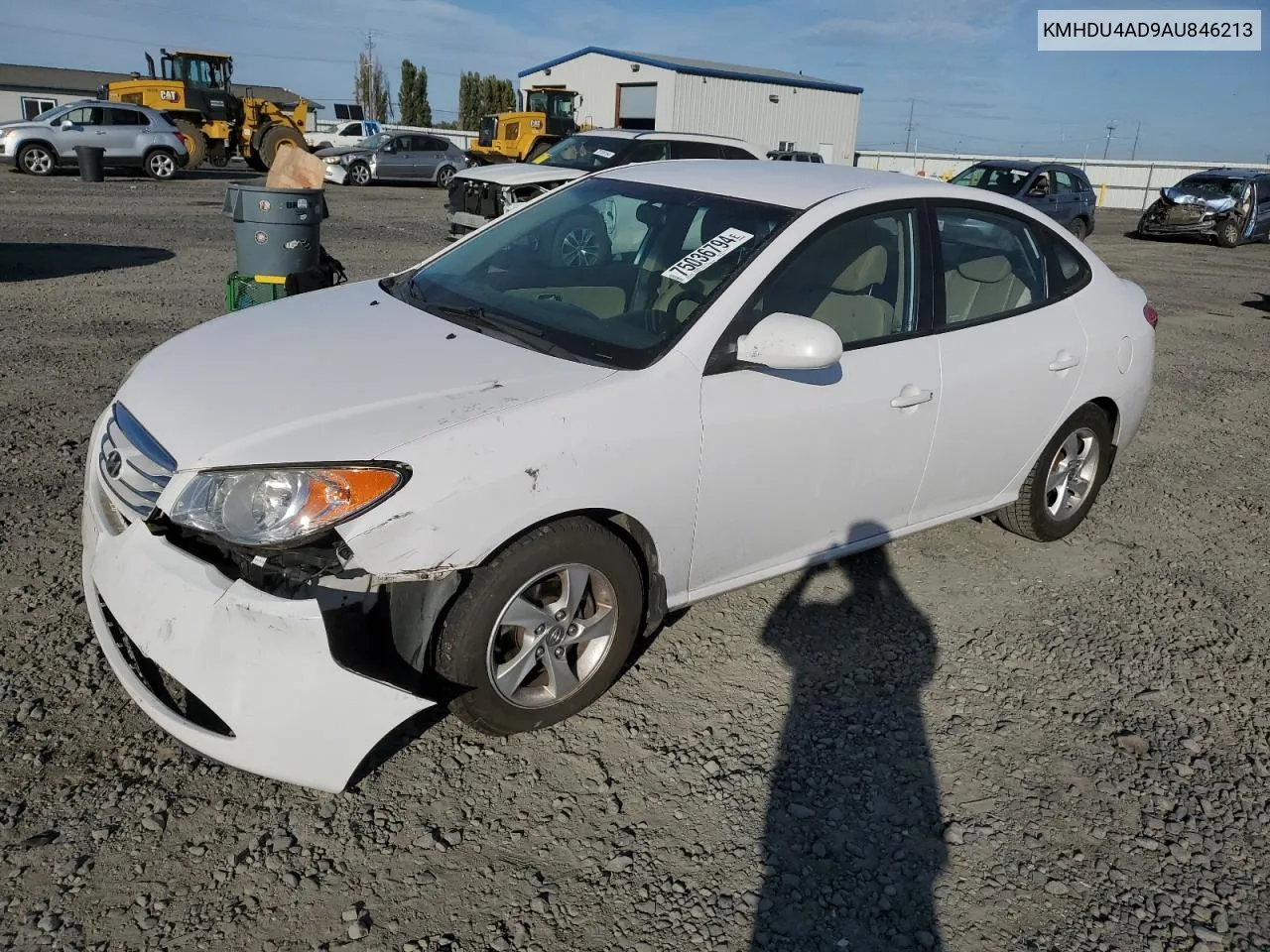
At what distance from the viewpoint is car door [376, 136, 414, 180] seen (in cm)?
2553

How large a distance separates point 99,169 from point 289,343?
2203 centimetres

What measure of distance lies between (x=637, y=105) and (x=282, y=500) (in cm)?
4465

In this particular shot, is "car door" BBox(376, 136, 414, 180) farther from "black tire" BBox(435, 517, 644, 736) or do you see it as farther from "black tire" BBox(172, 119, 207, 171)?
"black tire" BBox(435, 517, 644, 736)

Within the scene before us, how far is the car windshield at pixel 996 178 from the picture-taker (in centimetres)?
1842

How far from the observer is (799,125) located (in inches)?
1810

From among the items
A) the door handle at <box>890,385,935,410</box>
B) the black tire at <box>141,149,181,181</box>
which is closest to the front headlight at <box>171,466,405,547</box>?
the door handle at <box>890,385,935,410</box>

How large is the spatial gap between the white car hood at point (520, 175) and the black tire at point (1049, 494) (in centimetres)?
892

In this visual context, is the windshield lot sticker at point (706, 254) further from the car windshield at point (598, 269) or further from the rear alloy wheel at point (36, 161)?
the rear alloy wheel at point (36, 161)

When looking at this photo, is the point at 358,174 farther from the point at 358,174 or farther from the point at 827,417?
the point at 827,417

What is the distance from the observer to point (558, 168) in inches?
540

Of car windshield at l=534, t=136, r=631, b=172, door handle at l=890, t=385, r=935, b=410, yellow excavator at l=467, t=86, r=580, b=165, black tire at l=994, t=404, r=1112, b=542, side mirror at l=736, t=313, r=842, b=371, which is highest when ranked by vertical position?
yellow excavator at l=467, t=86, r=580, b=165

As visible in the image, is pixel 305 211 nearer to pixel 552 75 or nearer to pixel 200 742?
pixel 200 742

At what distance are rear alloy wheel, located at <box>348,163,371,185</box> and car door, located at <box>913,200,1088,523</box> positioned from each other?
23.8 m

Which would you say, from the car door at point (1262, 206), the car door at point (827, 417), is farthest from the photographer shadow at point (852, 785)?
the car door at point (1262, 206)
